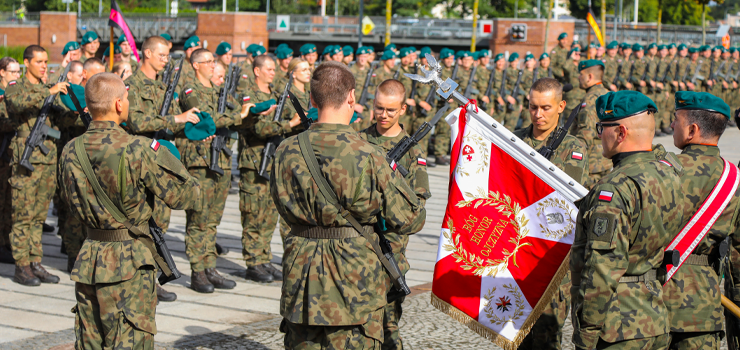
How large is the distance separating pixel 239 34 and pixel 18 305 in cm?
4999

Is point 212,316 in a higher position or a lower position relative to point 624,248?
lower

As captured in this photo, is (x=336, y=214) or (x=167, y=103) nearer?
(x=336, y=214)

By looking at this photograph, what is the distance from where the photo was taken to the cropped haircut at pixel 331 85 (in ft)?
12.1

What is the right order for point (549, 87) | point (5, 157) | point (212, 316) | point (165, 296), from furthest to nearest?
point (5, 157) < point (165, 296) < point (212, 316) < point (549, 87)

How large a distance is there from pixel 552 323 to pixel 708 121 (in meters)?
1.60

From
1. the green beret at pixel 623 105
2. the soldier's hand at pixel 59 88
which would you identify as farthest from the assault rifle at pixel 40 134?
the green beret at pixel 623 105

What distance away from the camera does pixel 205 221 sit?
727cm

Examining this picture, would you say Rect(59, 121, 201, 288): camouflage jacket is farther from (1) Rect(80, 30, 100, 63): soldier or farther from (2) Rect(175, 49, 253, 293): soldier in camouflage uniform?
(1) Rect(80, 30, 100, 63): soldier

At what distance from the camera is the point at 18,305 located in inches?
260

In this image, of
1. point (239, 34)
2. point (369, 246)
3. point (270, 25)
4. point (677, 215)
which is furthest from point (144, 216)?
point (270, 25)

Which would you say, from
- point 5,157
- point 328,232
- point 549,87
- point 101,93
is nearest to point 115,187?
point 101,93

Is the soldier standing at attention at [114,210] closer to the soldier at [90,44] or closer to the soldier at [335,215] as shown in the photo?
the soldier at [335,215]

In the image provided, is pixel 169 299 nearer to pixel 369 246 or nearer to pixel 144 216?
pixel 144 216

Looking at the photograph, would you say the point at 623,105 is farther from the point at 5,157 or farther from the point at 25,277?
the point at 5,157
